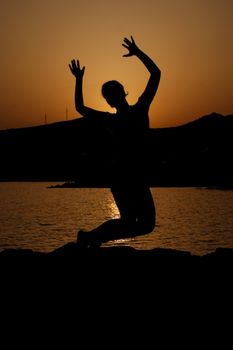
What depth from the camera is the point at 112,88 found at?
7633 mm

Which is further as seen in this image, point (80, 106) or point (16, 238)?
point (16, 238)

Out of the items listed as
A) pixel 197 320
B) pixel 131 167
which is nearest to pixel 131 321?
pixel 197 320

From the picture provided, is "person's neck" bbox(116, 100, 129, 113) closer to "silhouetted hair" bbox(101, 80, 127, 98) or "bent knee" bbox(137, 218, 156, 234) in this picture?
"silhouetted hair" bbox(101, 80, 127, 98)

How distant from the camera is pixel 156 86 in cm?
759

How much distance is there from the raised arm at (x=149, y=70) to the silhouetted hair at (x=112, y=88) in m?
0.29

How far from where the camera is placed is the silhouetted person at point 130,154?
25.0 feet

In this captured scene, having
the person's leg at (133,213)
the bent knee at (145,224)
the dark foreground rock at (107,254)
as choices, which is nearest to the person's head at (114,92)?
the person's leg at (133,213)

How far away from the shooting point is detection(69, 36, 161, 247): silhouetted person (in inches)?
300

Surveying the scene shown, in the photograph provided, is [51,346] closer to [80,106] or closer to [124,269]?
[124,269]

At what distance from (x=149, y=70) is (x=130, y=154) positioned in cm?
112

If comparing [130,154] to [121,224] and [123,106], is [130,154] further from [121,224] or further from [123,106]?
[121,224]

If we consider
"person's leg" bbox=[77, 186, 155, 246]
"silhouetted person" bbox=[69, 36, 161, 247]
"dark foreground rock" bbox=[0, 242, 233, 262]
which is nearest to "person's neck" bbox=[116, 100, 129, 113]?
"silhouetted person" bbox=[69, 36, 161, 247]

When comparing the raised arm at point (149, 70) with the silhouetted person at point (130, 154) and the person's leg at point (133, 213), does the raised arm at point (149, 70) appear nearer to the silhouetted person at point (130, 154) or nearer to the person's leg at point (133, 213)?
the silhouetted person at point (130, 154)

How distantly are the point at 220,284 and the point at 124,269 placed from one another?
4.37 ft
